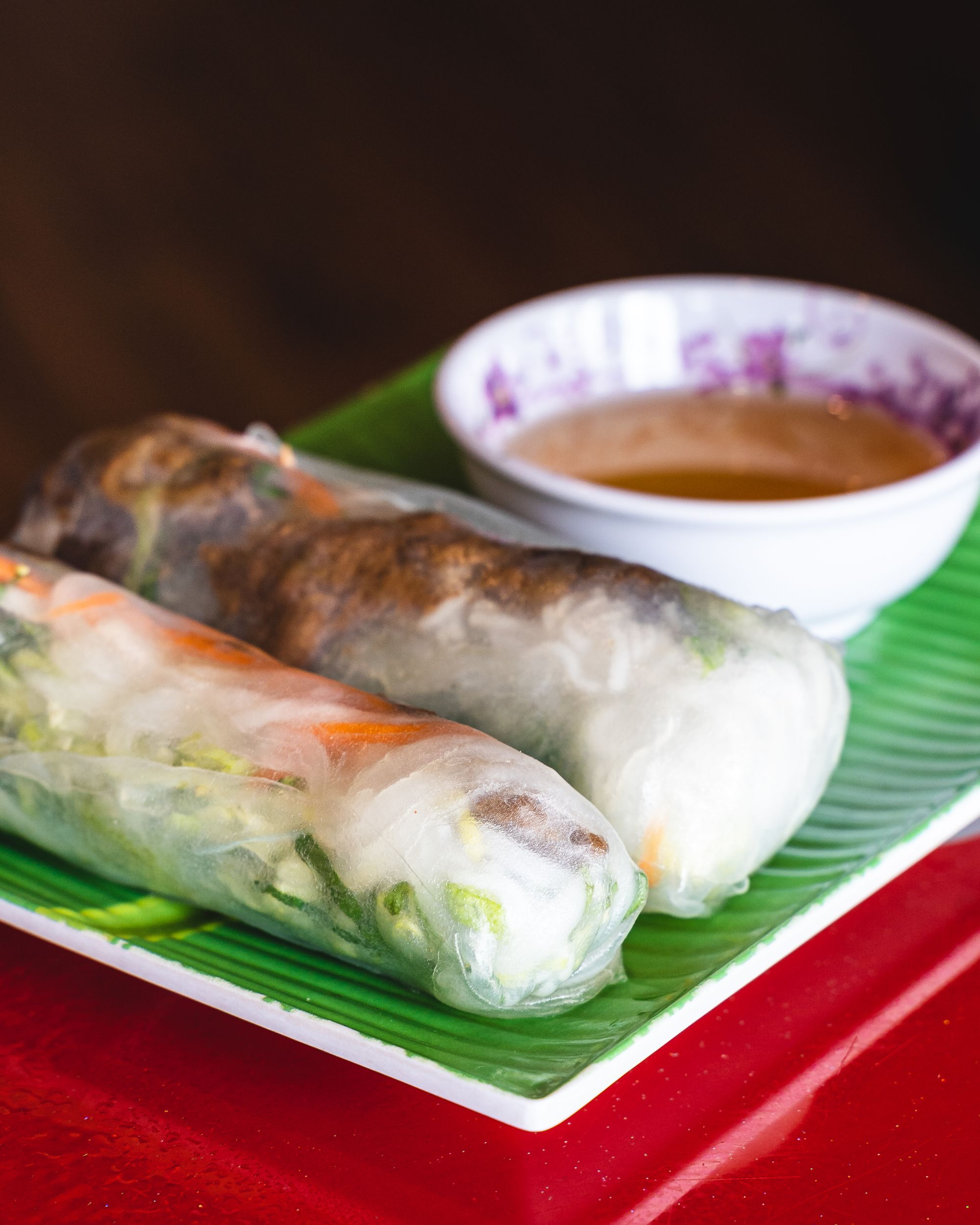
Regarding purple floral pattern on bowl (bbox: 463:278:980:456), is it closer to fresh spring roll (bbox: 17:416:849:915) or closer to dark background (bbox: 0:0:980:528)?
fresh spring roll (bbox: 17:416:849:915)

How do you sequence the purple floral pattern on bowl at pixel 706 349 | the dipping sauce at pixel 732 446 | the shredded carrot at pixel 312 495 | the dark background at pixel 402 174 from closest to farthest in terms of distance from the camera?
the shredded carrot at pixel 312 495, the dipping sauce at pixel 732 446, the purple floral pattern on bowl at pixel 706 349, the dark background at pixel 402 174

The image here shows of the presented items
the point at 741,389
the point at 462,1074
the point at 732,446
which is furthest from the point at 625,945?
the point at 741,389

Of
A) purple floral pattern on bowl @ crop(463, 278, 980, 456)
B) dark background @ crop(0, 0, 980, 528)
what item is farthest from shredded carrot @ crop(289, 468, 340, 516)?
dark background @ crop(0, 0, 980, 528)

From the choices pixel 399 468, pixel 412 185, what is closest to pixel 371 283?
pixel 412 185

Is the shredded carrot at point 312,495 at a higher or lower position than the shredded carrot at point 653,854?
higher

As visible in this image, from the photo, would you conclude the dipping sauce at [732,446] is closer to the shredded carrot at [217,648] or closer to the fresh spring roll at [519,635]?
the fresh spring roll at [519,635]

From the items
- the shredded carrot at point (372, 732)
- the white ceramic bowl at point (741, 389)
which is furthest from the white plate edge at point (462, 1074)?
the white ceramic bowl at point (741, 389)

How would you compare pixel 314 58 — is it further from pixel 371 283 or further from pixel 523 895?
pixel 523 895
